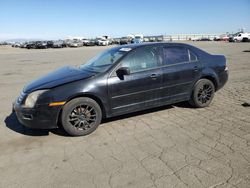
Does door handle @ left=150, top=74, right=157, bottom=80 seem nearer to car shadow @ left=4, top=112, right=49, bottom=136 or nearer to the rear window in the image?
the rear window

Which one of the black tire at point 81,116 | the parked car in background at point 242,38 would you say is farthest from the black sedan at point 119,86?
the parked car in background at point 242,38

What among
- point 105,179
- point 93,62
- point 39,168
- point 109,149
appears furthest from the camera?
point 93,62

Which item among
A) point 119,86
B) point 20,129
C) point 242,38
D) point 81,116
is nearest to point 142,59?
point 119,86

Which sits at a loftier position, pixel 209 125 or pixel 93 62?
pixel 93 62

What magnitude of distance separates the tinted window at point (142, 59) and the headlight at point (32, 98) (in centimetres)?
164

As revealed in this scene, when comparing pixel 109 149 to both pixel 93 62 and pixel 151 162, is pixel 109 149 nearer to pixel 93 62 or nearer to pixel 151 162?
pixel 151 162

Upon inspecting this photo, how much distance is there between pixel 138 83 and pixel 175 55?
121cm

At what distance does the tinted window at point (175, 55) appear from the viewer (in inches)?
216

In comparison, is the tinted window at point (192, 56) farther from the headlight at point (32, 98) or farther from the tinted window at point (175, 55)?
the headlight at point (32, 98)

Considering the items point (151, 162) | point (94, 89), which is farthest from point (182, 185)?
point (94, 89)

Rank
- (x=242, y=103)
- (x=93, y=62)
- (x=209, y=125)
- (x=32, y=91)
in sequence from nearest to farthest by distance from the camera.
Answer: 1. (x=32, y=91)
2. (x=209, y=125)
3. (x=93, y=62)
4. (x=242, y=103)

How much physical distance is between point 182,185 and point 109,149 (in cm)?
141

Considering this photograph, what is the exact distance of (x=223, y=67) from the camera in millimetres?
6293

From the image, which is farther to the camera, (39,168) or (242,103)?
(242,103)
